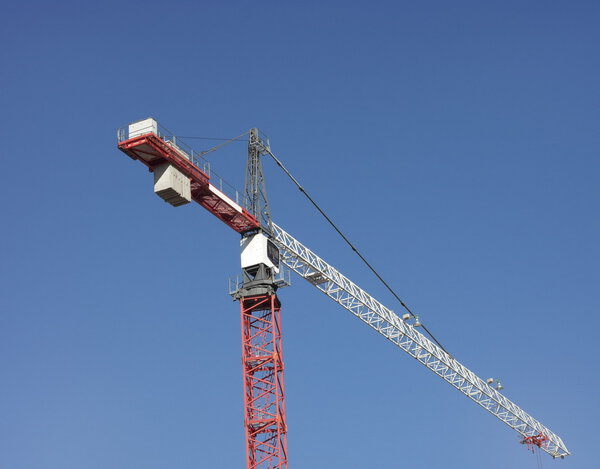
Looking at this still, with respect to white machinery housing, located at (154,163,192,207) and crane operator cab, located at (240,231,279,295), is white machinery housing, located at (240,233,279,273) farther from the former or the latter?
white machinery housing, located at (154,163,192,207)

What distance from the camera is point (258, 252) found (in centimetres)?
7488

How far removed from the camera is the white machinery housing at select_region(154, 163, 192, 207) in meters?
66.8

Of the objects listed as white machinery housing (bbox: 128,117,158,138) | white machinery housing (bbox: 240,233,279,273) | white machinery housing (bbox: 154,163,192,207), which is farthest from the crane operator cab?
white machinery housing (bbox: 128,117,158,138)

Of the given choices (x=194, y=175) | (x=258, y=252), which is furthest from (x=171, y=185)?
(x=258, y=252)

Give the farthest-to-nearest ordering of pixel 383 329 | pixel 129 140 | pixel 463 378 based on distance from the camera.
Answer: pixel 463 378
pixel 383 329
pixel 129 140

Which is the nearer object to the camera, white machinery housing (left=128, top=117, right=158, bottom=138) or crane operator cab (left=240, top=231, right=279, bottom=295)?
white machinery housing (left=128, top=117, right=158, bottom=138)

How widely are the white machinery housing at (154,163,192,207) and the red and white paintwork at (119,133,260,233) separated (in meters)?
0.43

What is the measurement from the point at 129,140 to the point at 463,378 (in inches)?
2272

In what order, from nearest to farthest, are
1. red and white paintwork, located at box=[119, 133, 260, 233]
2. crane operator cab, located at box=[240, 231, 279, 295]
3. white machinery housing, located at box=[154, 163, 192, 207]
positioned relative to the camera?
1. red and white paintwork, located at box=[119, 133, 260, 233]
2. white machinery housing, located at box=[154, 163, 192, 207]
3. crane operator cab, located at box=[240, 231, 279, 295]

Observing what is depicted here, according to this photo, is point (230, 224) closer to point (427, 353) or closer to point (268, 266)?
point (268, 266)

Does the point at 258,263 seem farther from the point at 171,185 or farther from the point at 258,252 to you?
the point at 171,185

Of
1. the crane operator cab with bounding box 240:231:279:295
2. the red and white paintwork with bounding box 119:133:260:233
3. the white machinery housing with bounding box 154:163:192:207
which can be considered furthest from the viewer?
the crane operator cab with bounding box 240:231:279:295

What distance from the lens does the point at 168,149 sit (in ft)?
220

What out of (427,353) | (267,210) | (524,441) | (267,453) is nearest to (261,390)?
(267,453)
